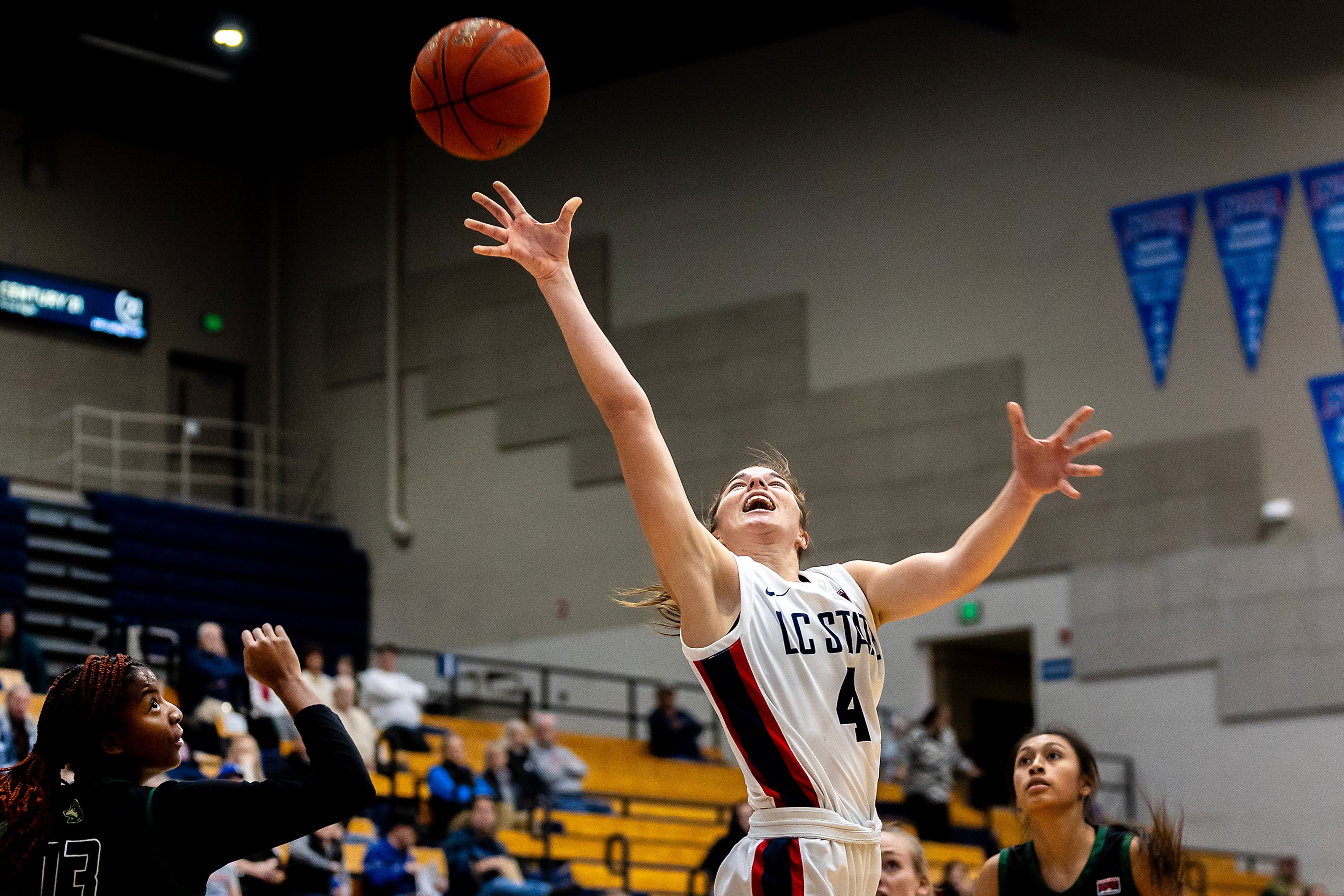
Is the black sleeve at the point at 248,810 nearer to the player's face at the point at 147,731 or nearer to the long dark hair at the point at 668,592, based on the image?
the player's face at the point at 147,731

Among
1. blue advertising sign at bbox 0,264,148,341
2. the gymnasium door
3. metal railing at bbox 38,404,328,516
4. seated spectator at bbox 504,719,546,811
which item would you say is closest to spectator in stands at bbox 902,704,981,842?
seated spectator at bbox 504,719,546,811

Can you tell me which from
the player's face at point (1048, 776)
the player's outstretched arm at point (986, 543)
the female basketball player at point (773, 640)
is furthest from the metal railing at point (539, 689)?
the female basketball player at point (773, 640)

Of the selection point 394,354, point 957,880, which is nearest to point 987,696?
point 394,354

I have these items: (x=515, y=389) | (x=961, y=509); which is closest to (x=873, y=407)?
(x=961, y=509)

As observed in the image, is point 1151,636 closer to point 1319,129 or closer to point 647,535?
point 1319,129

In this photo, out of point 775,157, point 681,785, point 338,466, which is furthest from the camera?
point 338,466

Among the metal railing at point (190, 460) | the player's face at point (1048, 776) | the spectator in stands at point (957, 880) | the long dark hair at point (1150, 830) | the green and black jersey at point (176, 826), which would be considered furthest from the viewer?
the metal railing at point (190, 460)

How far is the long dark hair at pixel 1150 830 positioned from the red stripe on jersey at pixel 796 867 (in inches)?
46.9

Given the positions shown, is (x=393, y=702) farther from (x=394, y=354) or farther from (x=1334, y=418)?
(x=1334, y=418)

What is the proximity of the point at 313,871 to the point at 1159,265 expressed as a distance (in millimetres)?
10823

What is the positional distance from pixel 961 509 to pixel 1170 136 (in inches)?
166

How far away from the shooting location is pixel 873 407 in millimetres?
18812

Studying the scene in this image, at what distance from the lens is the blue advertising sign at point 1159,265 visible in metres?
17.4

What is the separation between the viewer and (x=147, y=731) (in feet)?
10.9
